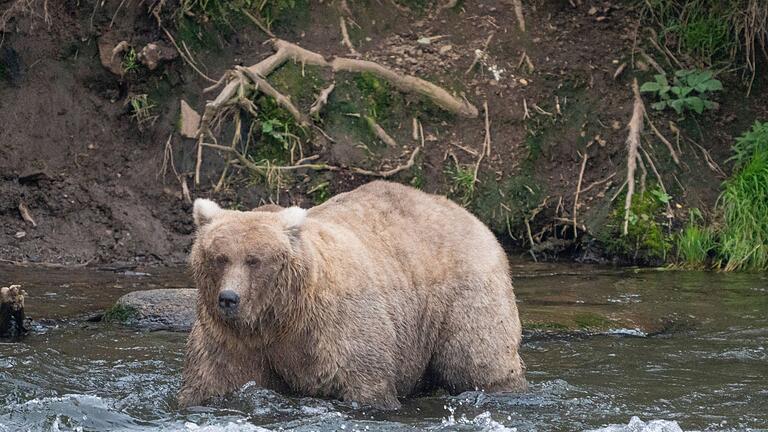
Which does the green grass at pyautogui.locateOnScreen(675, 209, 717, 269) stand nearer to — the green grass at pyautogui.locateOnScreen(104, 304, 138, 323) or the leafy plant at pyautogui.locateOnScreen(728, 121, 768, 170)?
the leafy plant at pyautogui.locateOnScreen(728, 121, 768, 170)

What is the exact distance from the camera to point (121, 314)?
9.48 meters

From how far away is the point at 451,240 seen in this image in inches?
305

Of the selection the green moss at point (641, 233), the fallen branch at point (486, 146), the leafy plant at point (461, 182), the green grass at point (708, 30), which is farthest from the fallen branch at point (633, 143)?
the leafy plant at point (461, 182)

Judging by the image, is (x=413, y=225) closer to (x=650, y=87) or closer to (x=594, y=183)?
(x=594, y=183)

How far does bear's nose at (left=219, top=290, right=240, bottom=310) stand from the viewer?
20.6 feet

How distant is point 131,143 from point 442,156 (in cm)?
313

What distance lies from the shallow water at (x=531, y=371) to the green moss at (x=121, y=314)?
0.45ft

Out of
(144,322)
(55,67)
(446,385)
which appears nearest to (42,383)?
(144,322)

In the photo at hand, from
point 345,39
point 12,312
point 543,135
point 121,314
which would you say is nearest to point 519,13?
point 543,135

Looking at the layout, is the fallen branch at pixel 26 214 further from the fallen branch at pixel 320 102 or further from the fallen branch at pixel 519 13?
the fallen branch at pixel 519 13

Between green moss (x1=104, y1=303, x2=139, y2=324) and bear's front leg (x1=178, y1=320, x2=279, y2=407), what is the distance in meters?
2.72

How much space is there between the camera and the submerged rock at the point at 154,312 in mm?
9461

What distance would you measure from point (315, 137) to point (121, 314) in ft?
11.9

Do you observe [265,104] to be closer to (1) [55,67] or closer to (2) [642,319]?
(1) [55,67]
